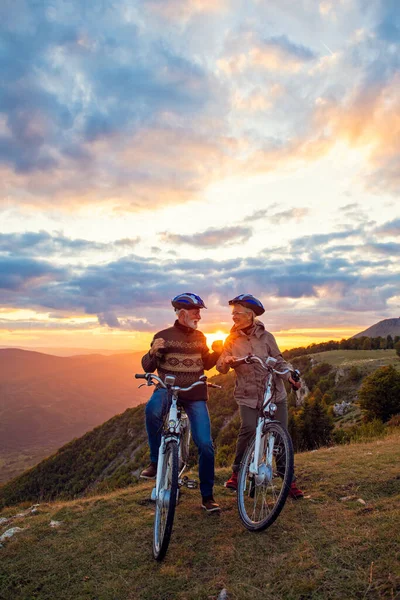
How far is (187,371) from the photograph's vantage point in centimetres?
584

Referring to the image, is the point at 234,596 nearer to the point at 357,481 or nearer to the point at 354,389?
the point at 357,481

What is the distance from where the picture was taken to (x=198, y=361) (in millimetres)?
5945

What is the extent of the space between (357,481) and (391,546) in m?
2.64

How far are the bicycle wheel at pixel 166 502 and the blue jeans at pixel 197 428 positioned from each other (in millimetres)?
649

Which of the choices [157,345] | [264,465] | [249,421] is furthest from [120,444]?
[264,465]

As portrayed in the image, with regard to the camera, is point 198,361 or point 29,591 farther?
point 198,361

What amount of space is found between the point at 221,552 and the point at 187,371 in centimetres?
229

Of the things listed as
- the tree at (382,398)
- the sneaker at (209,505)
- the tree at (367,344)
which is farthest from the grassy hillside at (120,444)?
the sneaker at (209,505)

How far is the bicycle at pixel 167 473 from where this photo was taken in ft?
14.2

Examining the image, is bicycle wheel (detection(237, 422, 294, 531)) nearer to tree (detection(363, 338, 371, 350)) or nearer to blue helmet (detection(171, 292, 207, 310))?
blue helmet (detection(171, 292, 207, 310))

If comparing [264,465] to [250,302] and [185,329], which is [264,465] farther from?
[250,302]

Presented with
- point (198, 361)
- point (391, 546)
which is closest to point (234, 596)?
point (391, 546)

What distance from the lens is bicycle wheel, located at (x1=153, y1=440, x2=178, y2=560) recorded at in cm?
428

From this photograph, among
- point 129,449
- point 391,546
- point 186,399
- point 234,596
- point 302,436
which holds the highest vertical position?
point 186,399
